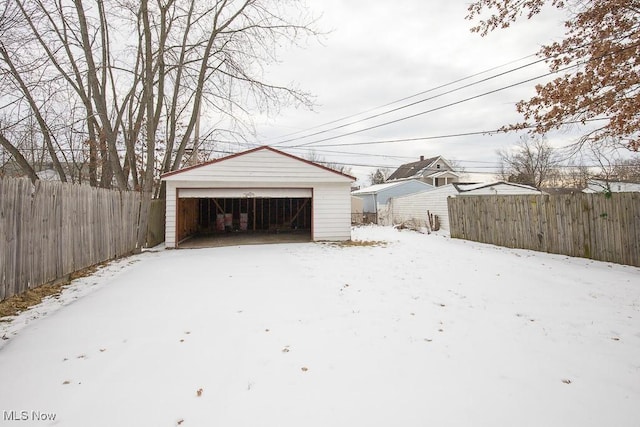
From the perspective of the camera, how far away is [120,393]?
2355 mm

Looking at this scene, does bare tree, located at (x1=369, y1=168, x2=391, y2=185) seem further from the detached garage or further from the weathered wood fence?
the weathered wood fence

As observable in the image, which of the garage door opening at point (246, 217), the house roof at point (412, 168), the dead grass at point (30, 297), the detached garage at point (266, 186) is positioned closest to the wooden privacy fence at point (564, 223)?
the detached garage at point (266, 186)

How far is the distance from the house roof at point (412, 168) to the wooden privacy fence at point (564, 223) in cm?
2222

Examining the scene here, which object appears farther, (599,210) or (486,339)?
(599,210)

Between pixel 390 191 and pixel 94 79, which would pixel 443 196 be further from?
pixel 94 79

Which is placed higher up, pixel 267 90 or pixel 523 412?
pixel 267 90

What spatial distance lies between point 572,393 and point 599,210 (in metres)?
7.00

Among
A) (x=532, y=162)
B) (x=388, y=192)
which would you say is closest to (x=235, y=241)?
(x=388, y=192)

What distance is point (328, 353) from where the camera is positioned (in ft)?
9.86

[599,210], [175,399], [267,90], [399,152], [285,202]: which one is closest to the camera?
[175,399]

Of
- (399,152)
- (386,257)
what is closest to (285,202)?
(386,257)

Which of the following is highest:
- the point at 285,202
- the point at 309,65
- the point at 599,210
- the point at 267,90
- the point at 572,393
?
the point at 309,65

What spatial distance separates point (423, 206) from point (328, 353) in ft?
52.6

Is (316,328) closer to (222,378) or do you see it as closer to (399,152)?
(222,378)
